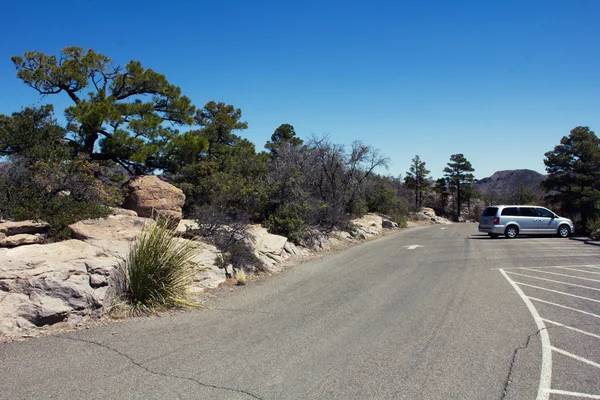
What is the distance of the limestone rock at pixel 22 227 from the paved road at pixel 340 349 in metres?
3.54

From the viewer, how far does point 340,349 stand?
5.37 metres

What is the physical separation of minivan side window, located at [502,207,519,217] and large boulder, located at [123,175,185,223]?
17.9 meters

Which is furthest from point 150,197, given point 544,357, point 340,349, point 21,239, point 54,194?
point 544,357

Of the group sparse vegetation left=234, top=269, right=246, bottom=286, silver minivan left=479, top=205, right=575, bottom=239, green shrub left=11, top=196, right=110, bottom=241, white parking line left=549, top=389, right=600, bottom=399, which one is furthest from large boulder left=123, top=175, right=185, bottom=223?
silver minivan left=479, top=205, right=575, bottom=239

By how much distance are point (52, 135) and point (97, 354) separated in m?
11.8

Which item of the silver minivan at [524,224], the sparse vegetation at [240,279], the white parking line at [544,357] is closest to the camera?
the white parking line at [544,357]

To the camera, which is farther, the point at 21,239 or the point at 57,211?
the point at 57,211

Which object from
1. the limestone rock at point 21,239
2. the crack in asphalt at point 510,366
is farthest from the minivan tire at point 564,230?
the limestone rock at point 21,239

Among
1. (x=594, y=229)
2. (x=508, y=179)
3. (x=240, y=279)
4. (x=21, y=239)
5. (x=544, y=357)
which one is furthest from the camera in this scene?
(x=508, y=179)

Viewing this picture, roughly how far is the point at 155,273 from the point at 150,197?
22.3 ft

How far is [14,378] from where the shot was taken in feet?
14.2

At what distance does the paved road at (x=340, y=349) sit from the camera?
13.8 ft

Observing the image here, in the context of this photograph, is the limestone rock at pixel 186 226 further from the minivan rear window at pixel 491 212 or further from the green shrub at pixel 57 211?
the minivan rear window at pixel 491 212

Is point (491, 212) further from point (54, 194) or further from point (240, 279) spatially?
point (54, 194)
